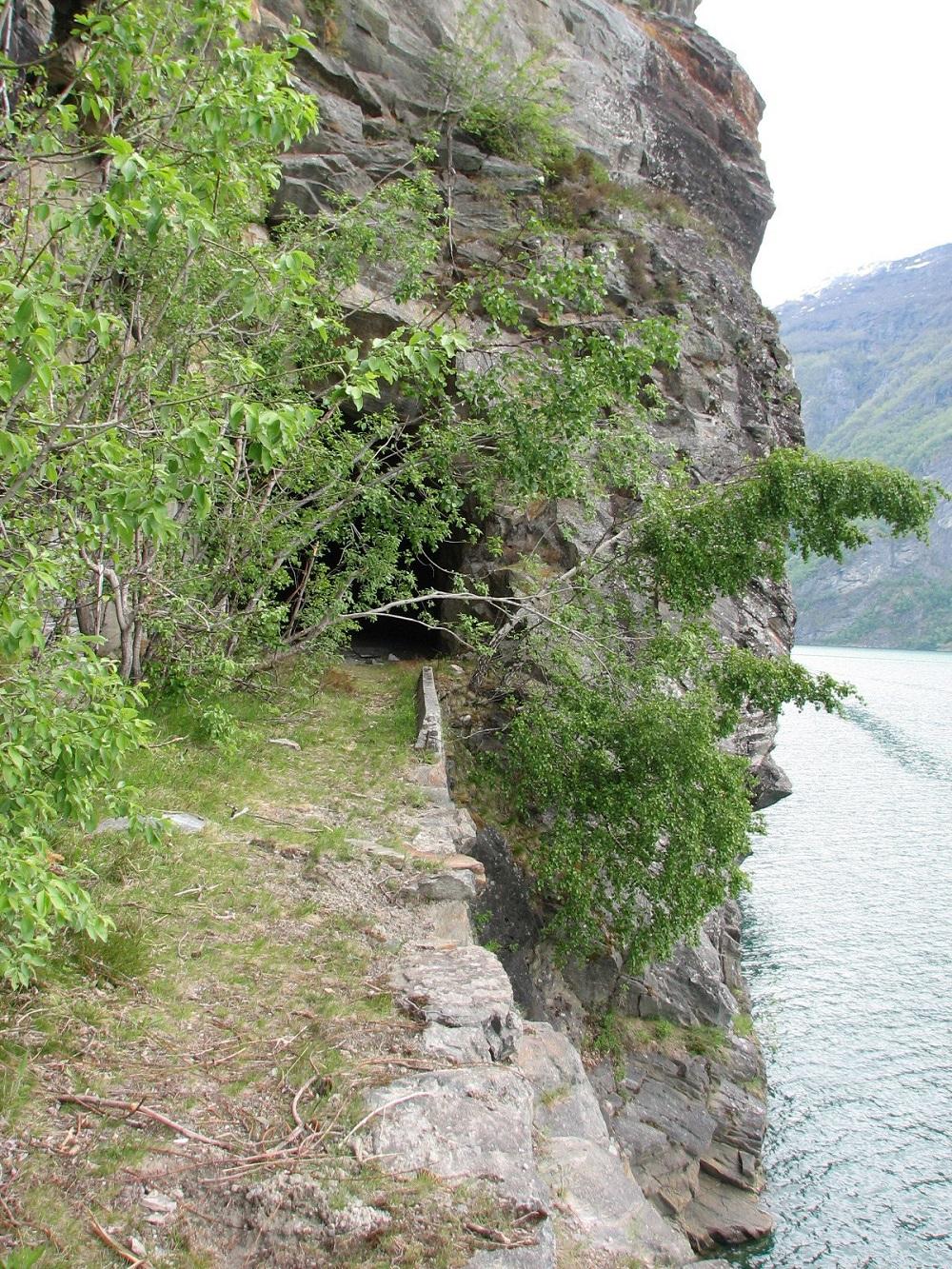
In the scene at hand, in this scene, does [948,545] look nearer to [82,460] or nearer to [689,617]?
[689,617]

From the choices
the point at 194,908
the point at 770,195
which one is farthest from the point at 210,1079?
the point at 770,195

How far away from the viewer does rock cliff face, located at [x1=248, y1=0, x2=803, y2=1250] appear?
11.8 meters

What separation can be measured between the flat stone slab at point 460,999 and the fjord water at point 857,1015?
8088 mm

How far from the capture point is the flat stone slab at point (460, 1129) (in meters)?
3.52

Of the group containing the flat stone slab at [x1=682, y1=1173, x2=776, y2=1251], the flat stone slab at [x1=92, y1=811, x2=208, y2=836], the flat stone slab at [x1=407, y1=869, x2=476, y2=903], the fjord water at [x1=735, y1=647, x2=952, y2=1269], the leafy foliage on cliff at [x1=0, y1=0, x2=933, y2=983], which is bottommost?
the fjord water at [x1=735, y1=647, x2=952, y2=1269]

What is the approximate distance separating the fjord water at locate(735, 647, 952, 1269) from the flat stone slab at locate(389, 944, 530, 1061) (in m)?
8.09

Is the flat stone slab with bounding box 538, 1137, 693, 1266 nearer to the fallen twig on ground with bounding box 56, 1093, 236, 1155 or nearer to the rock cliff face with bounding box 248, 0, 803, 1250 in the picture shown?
Answer: the fallen twig on ground with bounding box 56, 1093, 236, 1155

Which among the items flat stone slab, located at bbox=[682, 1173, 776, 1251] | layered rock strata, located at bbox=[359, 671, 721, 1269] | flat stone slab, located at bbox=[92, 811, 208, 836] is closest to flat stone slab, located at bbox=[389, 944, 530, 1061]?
layered rock strata, located at bbox=[359, 671, 721, 1269]

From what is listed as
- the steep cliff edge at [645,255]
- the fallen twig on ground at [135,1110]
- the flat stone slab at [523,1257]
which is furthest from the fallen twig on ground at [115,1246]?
the steep cliff edge at [645,255]

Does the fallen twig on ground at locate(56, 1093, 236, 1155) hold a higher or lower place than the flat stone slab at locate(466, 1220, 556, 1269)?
higher

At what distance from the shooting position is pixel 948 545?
505ft

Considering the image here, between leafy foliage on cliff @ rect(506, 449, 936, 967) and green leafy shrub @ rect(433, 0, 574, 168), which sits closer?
leafy foliage on cliff @ rect(506, 449, 936, 967)

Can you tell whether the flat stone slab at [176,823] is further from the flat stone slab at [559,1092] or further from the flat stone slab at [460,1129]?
the flat stone slab at [559,1092]

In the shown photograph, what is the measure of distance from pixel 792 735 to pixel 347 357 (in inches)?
1939
